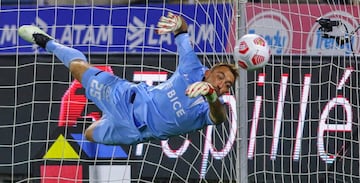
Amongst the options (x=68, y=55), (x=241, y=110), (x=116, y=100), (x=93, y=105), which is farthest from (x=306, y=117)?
(x=68, y=55)

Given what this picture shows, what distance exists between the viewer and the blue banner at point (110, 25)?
8.70 metres

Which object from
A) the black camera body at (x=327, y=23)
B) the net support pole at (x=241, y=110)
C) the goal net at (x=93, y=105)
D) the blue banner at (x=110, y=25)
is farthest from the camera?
the blue banner at (x=110, y=25)

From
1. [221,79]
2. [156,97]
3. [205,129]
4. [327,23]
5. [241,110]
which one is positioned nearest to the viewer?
[221,79]

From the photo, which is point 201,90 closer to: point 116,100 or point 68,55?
point 116,100

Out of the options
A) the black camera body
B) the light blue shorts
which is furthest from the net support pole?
the light blue shorts

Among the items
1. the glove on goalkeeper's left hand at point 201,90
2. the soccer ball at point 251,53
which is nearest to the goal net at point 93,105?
the soccer ball at point 251,53

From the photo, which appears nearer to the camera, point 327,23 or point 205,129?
point 327,23

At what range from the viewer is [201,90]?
6.30 m

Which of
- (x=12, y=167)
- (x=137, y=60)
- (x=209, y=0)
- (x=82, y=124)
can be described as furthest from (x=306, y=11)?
(x=12, y=167)

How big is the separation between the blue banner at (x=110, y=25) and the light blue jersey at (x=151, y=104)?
5.17 feet

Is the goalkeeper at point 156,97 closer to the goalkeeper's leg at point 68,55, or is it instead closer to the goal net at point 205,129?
the goalkeeper's leg at point 68,55

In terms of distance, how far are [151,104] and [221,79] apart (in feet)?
1.71

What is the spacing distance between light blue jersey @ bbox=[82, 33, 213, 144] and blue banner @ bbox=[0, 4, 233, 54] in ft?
5.17

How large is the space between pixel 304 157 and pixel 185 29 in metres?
2.00
